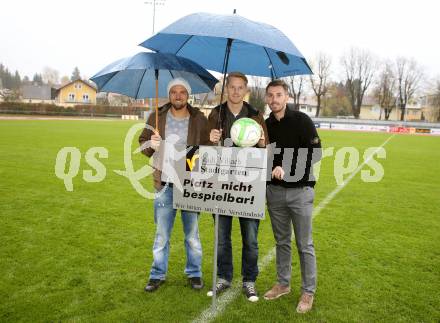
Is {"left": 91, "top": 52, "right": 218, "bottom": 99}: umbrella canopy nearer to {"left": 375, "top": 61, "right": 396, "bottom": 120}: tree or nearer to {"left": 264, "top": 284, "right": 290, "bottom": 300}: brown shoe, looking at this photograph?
{"left": 264, "top": 284, "right": 290, "bottom": 300}: brown shoe

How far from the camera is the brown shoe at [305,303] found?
375cm

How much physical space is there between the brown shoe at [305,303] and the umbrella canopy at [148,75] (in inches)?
100.0

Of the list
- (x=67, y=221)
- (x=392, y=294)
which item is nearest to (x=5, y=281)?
(x=67, y=221)

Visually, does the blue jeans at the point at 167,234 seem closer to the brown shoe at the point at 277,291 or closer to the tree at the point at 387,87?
the brown shoe at the point at 277,291

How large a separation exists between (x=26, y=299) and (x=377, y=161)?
14.8m

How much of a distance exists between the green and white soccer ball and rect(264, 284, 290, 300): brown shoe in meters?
1.70

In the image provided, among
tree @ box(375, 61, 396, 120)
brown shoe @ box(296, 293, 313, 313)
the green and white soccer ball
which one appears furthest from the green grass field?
tree @ box(375, 61, 396, 120)

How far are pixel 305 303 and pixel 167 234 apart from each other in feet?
5.05

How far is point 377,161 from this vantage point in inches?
628

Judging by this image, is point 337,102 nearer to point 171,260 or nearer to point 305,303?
point 171,260

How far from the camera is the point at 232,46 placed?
13.8 ft

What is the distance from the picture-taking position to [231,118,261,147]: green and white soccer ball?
10.6 ft

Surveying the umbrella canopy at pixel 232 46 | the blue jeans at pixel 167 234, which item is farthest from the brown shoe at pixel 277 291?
the umbrella canopy at pixel 232 46

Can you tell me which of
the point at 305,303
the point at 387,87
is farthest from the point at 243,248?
the point at 387,87
